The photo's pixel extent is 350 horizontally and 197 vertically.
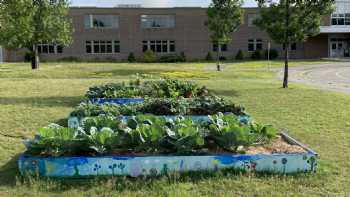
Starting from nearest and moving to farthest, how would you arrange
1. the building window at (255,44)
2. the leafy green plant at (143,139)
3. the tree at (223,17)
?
the leafy green plant at (143,139) → the tree at (223,17) → the building window at (255,44)

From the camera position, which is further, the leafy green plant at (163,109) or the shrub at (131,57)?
the shrub at (131,57)

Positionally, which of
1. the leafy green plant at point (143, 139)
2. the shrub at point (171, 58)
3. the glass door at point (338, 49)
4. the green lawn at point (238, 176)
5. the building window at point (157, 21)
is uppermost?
the building window at point (157, 21)

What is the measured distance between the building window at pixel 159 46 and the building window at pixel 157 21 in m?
1.94

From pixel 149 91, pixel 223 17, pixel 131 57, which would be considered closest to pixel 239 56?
pixel 131 57

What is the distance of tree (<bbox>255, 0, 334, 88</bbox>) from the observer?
18359 mm

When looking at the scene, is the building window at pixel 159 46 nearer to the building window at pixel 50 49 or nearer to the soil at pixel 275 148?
the building window at pixel 50 49

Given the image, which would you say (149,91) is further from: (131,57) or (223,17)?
(131,57)

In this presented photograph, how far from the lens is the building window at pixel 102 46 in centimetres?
5541

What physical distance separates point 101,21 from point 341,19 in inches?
1251

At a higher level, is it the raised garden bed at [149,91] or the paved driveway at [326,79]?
the raised garden bed at [149,91]

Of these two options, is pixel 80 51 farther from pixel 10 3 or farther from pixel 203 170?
pixel 203 170

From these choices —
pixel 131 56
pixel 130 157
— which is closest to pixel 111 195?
pixel 130 157

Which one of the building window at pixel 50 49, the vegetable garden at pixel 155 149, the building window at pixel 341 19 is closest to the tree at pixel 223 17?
the building window at pixel 50 49

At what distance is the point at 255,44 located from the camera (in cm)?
5819
